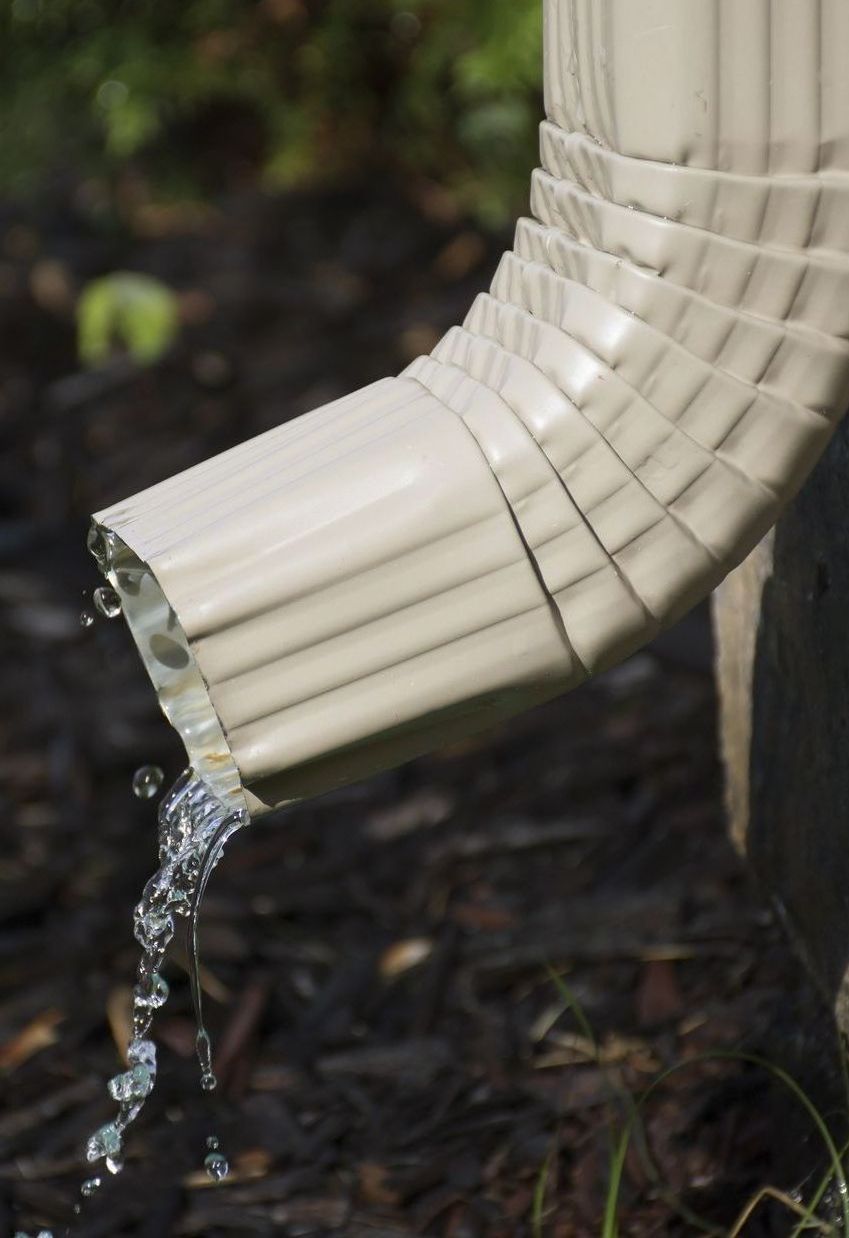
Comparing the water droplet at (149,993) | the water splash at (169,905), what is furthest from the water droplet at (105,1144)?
the water droplet at (149,993)

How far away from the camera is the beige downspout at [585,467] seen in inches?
41.8

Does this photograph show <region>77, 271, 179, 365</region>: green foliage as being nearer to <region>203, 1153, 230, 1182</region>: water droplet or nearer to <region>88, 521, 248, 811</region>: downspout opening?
<region>203, 1153, 230, 1182</region>: water droplet

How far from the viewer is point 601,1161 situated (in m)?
1.79

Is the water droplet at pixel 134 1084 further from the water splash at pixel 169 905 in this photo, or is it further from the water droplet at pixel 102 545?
the water droplet at pixel 102 545

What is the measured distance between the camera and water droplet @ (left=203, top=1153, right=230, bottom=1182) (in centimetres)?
188

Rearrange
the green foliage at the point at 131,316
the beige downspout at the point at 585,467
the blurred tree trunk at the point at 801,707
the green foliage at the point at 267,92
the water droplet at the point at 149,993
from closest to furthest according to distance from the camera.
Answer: the beige downspout at the point at 585,467
the blurred tree trunk at the point at 801,707
the water droplet at the point at 149,993
the green foliage at the point at 131,316
the green foliage at the point at 267,92

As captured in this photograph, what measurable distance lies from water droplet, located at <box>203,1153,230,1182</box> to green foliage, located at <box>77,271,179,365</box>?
2.32 meters

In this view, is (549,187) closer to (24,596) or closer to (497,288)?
(497,288)

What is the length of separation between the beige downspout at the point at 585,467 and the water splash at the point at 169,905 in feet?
0.79

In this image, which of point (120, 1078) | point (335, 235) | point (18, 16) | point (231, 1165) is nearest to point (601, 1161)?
point (231, 1165)

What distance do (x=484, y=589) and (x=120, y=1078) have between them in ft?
3.65

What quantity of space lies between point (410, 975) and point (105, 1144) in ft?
1.72

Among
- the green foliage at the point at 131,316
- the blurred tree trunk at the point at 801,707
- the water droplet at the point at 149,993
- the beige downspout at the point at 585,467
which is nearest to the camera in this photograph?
the beige downspout at the point at 585,467

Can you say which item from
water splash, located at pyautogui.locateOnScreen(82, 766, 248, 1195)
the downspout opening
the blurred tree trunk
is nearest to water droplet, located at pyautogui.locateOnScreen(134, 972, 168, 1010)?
water splash, located at pyautogui.locateOnScreen(82, 766, 248, 1195)
